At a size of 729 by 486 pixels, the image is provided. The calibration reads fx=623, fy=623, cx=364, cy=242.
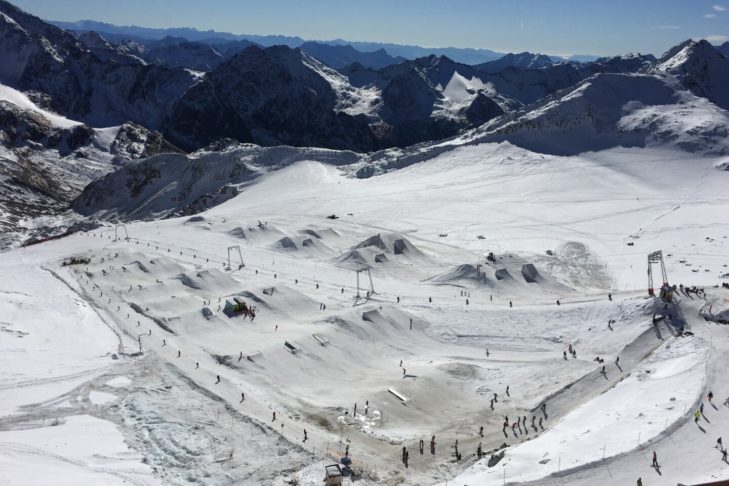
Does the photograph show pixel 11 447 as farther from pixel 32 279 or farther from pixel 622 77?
pixel 622 77

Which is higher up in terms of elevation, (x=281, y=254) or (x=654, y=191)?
(x=654, y=191)

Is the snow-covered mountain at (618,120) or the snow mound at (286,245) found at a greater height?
the snow-covered mountain at (618,120)

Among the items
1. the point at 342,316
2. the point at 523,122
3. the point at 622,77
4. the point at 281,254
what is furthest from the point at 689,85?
the point at 342,316

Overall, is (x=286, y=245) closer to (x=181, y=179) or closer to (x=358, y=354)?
(x=358, y=354)

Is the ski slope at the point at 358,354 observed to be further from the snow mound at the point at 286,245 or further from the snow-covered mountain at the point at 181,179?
the snow-covered mountain at the point at 181,179

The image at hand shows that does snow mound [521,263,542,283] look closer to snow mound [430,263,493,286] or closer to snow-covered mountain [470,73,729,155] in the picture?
snow mound [430,263,493,286]

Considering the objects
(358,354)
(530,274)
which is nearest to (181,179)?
(530,274)

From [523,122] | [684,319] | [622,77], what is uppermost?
[622,77]

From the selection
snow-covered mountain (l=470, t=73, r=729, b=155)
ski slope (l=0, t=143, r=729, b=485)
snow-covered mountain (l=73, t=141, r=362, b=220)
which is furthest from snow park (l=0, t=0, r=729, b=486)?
snow-covered mountain (l=73, t=141, r=362, b=220)

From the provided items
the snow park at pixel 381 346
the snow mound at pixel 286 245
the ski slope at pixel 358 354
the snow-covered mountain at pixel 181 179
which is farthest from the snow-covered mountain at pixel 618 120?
the snow mound at pixel 286 245
